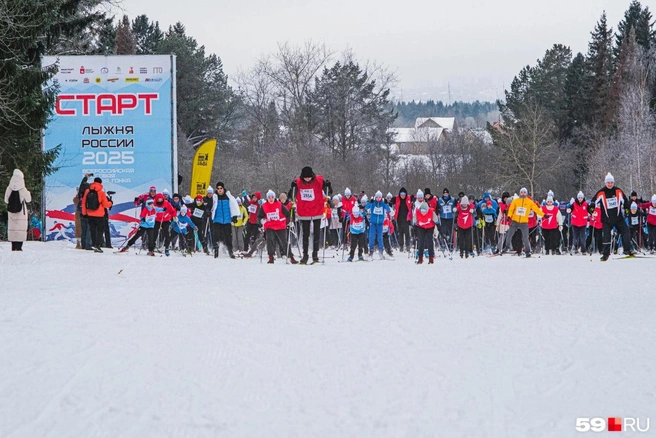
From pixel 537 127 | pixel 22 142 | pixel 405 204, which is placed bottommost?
pixel 405 204

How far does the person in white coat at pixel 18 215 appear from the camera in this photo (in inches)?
779

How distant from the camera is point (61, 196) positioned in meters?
26.8

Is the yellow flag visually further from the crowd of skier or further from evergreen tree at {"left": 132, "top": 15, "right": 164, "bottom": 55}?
evergreen tree at {"left": 132, "top": 15, "right": 164, "bottom": 55}

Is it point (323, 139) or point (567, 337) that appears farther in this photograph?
point (323, 139)

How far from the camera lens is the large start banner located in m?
26.4

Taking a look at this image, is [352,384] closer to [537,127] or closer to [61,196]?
[61,196]

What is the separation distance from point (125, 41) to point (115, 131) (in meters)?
44.8

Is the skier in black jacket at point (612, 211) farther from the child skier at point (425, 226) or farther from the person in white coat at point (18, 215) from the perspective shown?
the person in white coat at point (18, 215)

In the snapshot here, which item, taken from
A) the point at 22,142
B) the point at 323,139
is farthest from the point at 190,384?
the point at 323,139

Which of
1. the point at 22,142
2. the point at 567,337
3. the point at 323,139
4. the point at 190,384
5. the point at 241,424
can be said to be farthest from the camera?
the point at 323,139

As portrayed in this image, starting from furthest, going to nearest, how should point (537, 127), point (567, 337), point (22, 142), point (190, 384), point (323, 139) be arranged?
point (537, 127)
point (323, 139)
point (22, 142)
point (567, 337)
point (190, 384)

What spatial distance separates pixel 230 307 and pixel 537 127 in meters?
58.2

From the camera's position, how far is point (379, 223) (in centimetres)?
2350

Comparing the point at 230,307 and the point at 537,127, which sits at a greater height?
the point at 537,127
